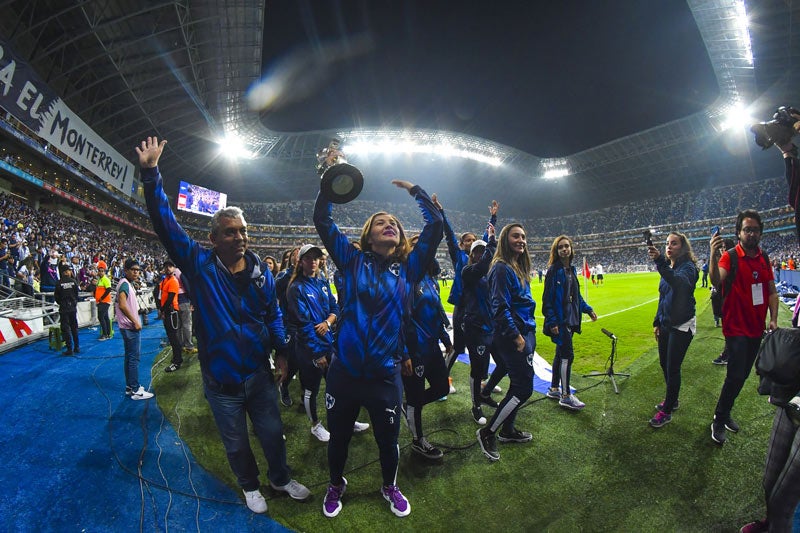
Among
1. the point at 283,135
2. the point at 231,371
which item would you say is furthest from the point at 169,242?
the point at 283,135

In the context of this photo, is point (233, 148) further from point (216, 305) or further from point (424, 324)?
point (216, 305)

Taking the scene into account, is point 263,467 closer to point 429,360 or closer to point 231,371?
point 231,371

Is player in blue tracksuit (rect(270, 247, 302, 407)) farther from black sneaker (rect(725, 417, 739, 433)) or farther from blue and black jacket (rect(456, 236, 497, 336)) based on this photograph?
black sneaker (rect(725, 417, 739, 433))

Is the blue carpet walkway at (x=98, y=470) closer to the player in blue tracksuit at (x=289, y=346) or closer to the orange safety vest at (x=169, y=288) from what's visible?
the player in blue tracksuit at (x=289, y=346)

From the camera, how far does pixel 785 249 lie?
40.2 m

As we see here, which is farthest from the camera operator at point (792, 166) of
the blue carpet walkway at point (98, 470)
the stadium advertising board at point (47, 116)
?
the stadium advertising board at point (47, 116)

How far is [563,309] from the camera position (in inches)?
180

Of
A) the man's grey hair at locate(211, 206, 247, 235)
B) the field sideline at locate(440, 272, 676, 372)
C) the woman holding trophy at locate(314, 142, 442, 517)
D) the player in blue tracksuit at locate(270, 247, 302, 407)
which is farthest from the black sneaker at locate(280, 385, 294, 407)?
the field sideline at locate(440, 272, 676, 372)

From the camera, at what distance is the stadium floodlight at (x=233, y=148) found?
31.5 meters

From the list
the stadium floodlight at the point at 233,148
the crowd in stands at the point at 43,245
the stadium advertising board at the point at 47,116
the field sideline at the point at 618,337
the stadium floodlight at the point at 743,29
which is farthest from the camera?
the stadium floodlight at the point at 233,148

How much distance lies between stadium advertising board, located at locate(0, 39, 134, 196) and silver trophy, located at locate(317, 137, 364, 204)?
66.6 ft

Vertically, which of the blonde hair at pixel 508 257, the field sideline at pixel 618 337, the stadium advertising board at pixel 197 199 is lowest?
the field sideline at pixel 618 337

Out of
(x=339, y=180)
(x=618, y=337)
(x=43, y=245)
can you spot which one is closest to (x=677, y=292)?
(x=339, y=180)

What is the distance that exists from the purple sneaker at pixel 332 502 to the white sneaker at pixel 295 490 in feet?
0.65
